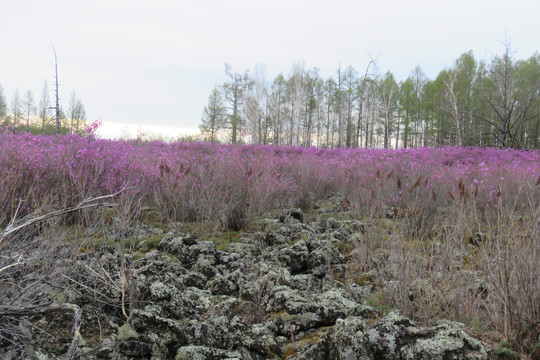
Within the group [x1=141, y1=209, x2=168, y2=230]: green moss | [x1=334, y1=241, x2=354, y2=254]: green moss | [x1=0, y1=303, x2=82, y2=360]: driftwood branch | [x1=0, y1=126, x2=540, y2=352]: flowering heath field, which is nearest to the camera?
[x1=0, y1=303, x2=82, y2=360]: driftwood branch

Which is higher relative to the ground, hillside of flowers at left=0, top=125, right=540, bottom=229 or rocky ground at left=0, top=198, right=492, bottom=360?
hillside of flowers at left=0, top=125, right=540, bottom=229

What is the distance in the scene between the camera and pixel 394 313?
6.49ft

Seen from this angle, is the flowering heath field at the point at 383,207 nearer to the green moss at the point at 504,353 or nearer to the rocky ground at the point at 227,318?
the green moss at the point at 504,353

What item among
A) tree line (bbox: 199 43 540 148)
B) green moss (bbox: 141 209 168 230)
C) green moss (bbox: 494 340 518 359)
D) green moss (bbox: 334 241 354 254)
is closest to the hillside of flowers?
green moss (bbox: 141 209 168 230)

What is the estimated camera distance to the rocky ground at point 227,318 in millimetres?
1765

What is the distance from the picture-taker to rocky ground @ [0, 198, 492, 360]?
1.76 metres

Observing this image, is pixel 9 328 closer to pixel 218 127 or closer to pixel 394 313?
pixel 394 313

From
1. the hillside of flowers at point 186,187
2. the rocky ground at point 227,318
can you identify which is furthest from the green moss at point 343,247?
the rocky ground at point 227,318

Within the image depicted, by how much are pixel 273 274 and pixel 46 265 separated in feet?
5.47

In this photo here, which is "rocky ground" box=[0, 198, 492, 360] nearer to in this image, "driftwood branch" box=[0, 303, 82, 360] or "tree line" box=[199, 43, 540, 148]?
"driftwood branch" box=[0, 303, 82, 360]

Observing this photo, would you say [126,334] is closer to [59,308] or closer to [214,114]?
[59,308]

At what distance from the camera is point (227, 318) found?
203 cm

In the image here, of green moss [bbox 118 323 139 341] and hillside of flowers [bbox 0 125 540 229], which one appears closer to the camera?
green moss [bbox 118 323 139 341]

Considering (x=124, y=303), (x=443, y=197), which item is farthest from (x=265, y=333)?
(x=443, y=197)
